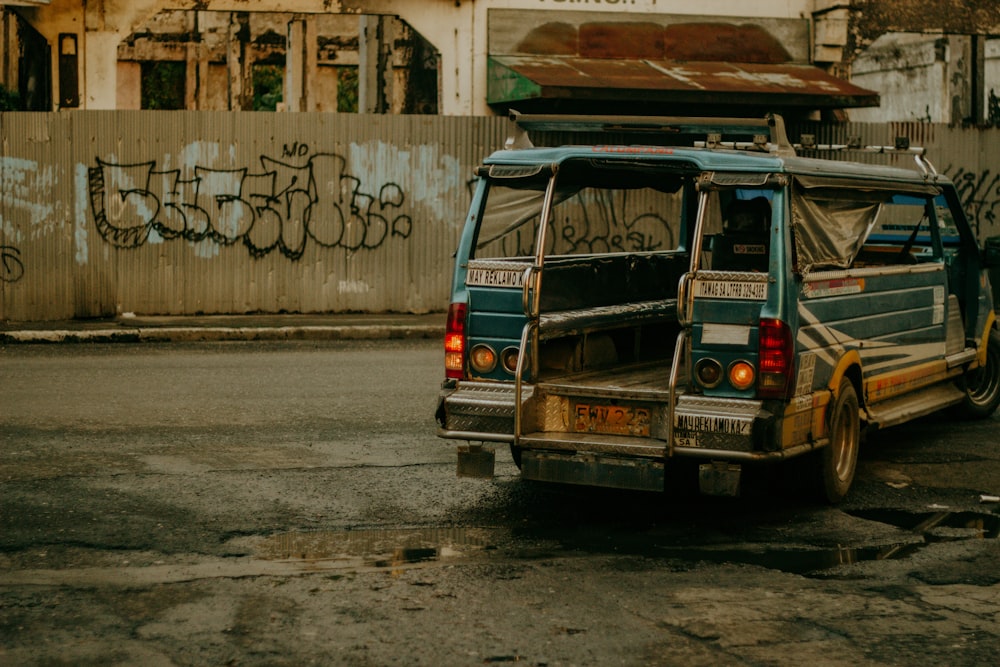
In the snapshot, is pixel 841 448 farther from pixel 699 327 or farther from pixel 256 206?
pixel 256 206

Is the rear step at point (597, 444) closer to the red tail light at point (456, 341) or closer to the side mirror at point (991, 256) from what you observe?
the red tail light at point (456, 341)

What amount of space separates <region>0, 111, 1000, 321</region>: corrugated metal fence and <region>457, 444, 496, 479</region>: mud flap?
439 inches

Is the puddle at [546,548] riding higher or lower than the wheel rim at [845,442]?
lower

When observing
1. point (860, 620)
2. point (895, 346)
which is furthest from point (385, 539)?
point (895, 346)

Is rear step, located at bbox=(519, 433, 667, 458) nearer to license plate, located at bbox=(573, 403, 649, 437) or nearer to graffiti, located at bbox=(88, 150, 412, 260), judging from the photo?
license plate, located at bbox=(573, 403, 649, 437)

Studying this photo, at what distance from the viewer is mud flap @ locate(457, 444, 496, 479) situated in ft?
24.3

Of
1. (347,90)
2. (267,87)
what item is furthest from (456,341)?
(267,87)

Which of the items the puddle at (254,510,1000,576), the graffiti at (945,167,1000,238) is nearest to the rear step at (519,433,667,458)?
the puddle at (254,510,1000,576)

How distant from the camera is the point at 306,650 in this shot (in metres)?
5.15

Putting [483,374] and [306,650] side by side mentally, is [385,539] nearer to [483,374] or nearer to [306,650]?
[483,374]

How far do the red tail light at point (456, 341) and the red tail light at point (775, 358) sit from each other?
1.67 m

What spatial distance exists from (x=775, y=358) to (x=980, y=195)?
49.8 ft

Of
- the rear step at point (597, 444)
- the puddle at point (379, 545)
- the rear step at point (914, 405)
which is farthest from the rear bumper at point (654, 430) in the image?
the rear step at point (914, 405)

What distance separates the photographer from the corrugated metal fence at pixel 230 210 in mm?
17438
